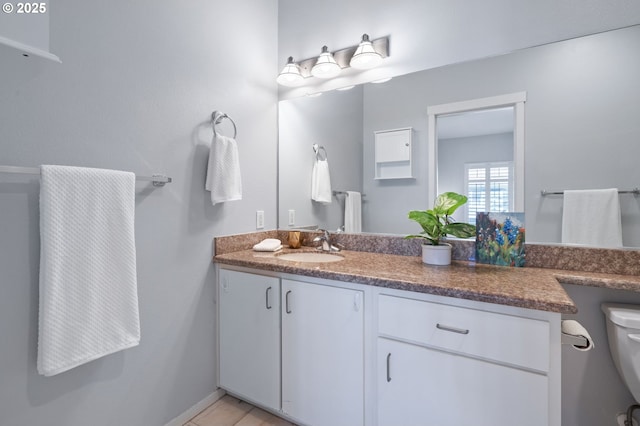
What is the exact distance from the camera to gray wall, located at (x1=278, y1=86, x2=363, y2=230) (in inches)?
75.8

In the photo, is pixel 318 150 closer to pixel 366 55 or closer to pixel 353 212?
pixel 353 212

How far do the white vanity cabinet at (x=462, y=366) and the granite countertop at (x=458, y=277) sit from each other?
63mm

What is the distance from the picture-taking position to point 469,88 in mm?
1538

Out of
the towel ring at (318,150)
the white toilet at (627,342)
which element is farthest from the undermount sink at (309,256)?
the white toilet at (627,342)

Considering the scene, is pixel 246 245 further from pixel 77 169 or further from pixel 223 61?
pixel 223 61

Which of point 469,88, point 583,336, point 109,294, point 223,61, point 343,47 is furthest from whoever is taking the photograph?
point 343,47

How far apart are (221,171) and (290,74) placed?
2.87 feet

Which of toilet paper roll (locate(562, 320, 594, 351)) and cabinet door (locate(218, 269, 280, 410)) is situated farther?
cabinet door (locate(218, 269, 280, 410))

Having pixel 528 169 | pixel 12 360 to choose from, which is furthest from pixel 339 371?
pixel 528 169

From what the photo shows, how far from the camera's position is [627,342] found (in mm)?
1066

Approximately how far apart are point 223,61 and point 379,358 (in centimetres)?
177

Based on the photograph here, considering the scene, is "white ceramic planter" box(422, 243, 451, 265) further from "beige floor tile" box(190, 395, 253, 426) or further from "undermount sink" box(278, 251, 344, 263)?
"beige floor tile" box(190, 395, 253, 426)

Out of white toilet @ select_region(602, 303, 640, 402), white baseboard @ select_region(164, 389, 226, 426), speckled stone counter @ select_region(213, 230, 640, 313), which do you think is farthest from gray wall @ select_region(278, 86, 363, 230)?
white toilet @ select_region(602, 303, 640, 402)

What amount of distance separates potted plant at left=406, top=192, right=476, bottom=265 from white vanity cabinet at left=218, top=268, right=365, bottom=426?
457 mm
